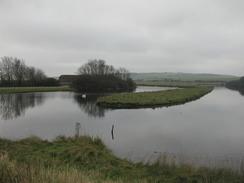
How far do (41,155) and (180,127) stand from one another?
9.65 metres

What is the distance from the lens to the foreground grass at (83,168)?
13.6 ft

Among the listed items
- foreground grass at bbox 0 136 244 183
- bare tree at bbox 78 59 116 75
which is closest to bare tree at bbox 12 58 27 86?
bare tree at bbox 78 59 116 75

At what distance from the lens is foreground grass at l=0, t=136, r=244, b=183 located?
4132mm

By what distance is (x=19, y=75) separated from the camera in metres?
68.8

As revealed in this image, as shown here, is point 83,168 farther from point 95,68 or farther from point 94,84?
point 95,68

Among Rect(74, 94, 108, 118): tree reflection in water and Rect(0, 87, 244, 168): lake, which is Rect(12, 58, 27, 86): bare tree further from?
Rect(0, 87, 244, 168): lake

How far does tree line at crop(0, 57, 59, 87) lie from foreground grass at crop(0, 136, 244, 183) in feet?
200

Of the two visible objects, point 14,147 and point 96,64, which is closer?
point 14,147

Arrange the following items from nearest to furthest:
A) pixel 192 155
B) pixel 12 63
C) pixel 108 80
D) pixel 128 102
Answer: pixel 192 155 < pixel 128 102 < pixel 108 80 < pixel 12 63

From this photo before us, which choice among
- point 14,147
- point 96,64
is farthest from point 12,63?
point 14,147

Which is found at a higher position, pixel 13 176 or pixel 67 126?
pixel 13 176

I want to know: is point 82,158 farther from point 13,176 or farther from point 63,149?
point 13,176

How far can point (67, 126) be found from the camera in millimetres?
16188

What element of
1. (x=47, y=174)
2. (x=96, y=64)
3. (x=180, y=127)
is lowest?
(x=180, y=127)
